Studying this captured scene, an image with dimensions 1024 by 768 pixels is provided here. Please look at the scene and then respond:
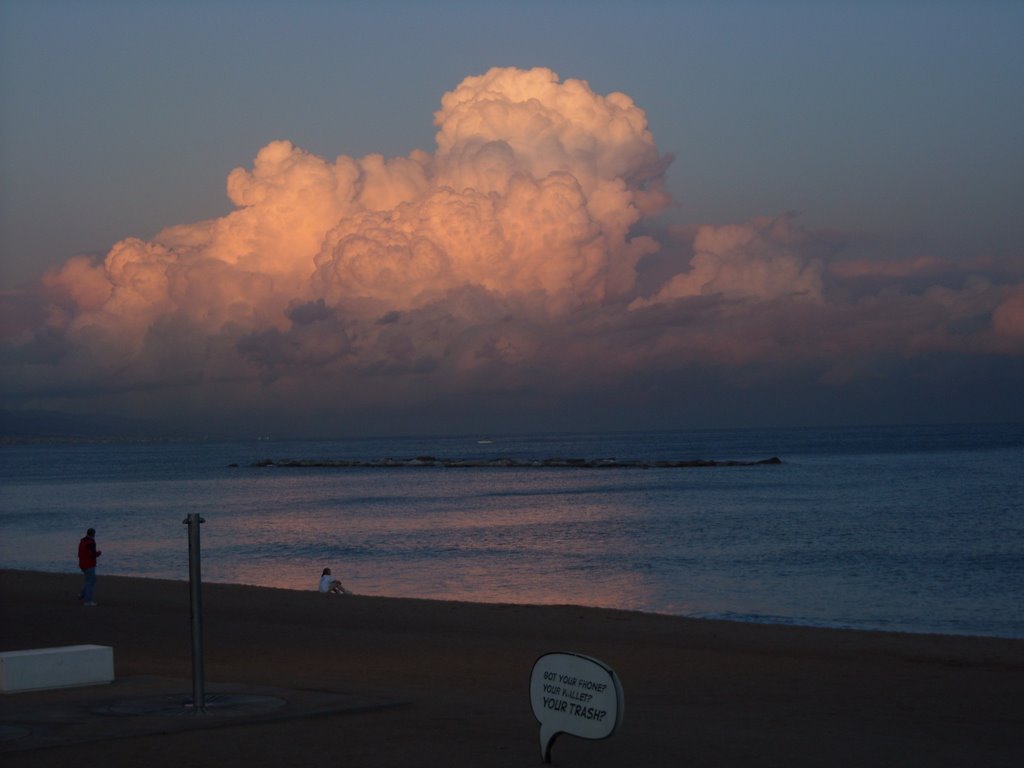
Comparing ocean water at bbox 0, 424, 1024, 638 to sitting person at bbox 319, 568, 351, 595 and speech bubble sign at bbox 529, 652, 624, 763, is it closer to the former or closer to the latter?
sitting person at bbox 319, 568, 351, 595

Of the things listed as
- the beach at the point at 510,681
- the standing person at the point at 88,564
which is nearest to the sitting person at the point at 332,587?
the beach at the point at 510,681

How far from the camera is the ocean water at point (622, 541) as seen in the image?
28328 millimetres

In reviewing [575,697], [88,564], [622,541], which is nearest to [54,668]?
[575,697]

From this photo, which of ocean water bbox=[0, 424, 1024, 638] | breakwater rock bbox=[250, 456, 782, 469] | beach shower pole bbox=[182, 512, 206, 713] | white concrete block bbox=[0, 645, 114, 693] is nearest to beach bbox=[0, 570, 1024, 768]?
white concrete block bbox=[0, 645, 114, 693]

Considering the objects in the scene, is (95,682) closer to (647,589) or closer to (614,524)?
(647,589)

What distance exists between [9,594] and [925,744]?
20430 mm

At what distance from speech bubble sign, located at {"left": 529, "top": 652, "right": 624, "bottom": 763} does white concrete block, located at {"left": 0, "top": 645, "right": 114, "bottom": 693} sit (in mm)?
5015

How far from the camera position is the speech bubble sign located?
734 centimetres

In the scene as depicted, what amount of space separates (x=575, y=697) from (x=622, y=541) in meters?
37.5

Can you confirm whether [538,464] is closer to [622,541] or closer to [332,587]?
[622,541]

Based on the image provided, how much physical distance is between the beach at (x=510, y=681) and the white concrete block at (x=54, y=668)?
234 mm

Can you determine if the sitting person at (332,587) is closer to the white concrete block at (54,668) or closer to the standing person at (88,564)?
the standing person at (88,564)

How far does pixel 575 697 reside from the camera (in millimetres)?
7609

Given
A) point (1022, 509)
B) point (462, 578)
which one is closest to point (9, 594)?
point (462, 578)
